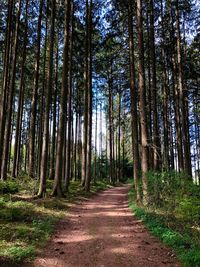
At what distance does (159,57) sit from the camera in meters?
22.7

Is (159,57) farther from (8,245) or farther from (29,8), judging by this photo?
(8,245)

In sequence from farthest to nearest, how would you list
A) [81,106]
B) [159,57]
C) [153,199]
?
1. [81,106]
2. [159,57]
3. [153,199]

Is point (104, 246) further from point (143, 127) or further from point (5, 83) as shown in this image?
point (5, 83)

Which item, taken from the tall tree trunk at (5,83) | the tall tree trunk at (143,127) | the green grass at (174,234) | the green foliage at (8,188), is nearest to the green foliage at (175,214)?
the green grass at (174,234)

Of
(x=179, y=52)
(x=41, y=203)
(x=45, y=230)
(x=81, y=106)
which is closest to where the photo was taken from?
(x=45, y=230)

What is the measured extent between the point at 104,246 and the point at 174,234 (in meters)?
1.80

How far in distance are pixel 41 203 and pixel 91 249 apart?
5.93m

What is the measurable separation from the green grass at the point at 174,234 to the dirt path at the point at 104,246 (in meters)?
0.19

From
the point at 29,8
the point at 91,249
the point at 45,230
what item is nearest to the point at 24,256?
the point at 91,249

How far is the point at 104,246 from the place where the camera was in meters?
6.84

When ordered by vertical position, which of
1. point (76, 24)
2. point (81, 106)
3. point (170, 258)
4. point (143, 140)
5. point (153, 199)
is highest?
point (76, 24)

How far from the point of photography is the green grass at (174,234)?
18.4 feet

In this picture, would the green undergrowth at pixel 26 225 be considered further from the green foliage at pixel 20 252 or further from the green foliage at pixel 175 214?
the green foliage at pixel 175 214

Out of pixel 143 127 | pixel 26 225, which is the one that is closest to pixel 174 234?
pixel 26 225
